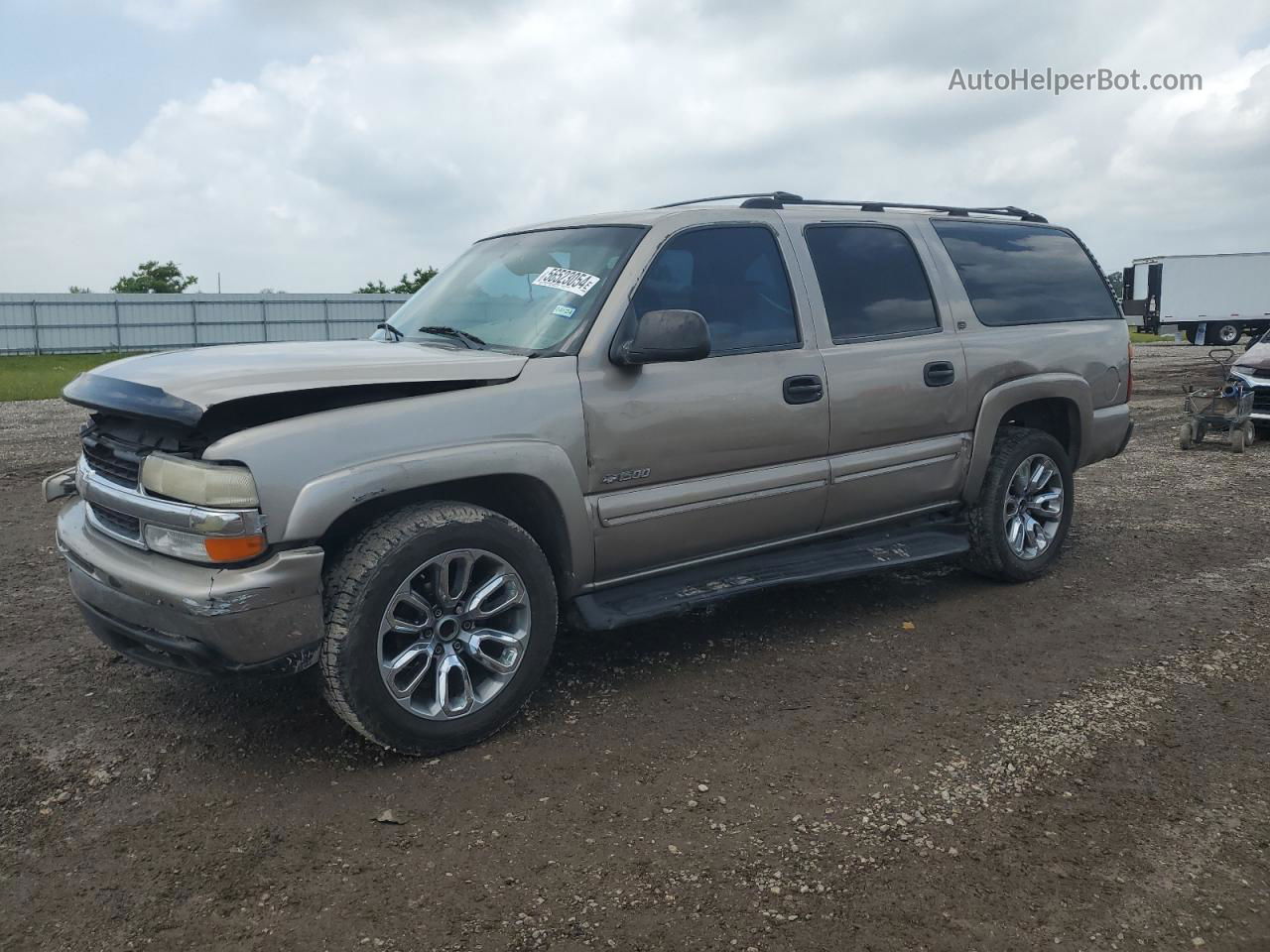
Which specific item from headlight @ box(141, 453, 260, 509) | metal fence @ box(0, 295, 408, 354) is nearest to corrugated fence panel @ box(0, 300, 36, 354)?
metal fence @ box(0, 295, 408, 354)

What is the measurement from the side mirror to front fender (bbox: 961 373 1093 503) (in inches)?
81.1

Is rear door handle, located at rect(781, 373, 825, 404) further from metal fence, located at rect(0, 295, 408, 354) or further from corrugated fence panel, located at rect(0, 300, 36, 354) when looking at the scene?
corrugated fence panel, located at rect(0, 300, 36, 354)

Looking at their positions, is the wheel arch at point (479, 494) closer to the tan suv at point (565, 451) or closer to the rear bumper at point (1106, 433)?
the tan suv at point (565, 451)

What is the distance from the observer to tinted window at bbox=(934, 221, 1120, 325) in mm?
5440

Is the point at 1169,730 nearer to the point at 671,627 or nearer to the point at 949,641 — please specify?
the point at 949,641

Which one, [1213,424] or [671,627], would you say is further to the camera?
[1213,424]

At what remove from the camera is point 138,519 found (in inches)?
135

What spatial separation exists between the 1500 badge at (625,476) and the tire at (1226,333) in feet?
127

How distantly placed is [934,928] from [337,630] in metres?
1.96

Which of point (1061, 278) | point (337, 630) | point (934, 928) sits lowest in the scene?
point (934, 928)

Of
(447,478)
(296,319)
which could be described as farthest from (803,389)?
(296,319)

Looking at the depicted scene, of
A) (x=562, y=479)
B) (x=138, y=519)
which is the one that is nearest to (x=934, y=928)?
(x=562, y=479)

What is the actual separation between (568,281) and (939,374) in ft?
6.38

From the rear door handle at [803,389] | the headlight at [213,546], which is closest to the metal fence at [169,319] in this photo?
the rear door handle at [803,389]
